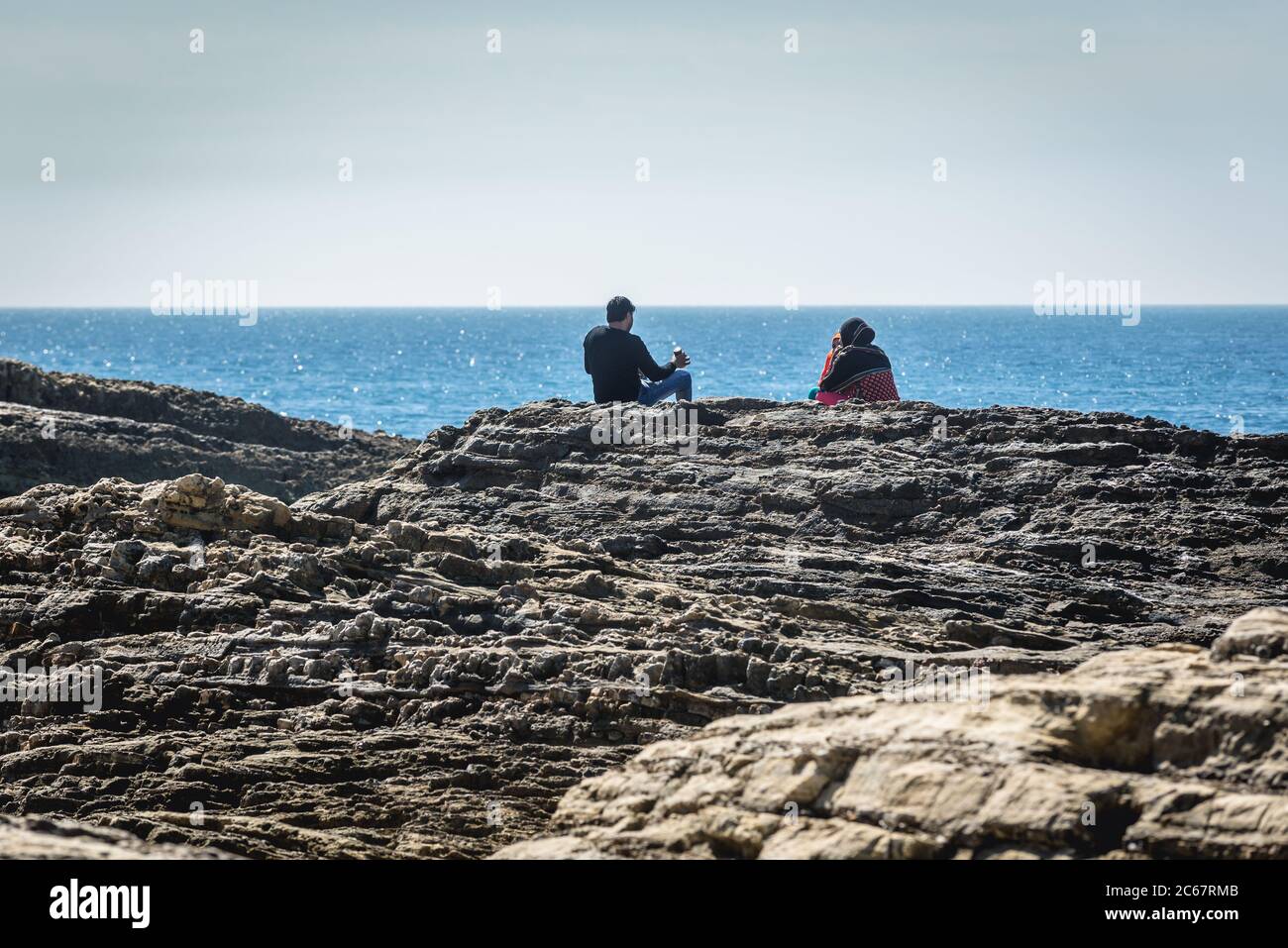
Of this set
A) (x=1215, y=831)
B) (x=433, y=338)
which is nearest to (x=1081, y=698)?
(x=1215, y=831)

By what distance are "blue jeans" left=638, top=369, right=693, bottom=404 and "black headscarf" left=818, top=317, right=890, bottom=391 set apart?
61.1 inches

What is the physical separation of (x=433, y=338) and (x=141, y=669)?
119 metres

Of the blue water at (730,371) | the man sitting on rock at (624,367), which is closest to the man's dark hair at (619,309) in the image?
the man sitting on rock at (624,367)

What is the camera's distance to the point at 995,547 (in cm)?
1066

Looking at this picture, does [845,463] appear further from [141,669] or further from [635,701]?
[141,669]

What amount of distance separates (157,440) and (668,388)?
937 cm

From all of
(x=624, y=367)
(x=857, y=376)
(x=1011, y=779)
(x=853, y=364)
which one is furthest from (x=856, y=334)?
(x=1011, y=779)

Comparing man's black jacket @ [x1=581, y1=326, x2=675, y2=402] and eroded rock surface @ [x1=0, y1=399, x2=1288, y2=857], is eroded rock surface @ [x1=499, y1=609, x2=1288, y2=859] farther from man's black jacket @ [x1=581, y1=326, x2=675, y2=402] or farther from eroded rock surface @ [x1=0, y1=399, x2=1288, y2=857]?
man's black jacket @ [x1=581, y1=326, x2=675, y2=402]

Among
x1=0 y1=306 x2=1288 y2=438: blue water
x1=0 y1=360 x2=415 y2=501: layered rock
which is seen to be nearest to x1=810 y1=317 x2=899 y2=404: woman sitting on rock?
x1=0 y1=360 x2=415 y2=501: layered rock

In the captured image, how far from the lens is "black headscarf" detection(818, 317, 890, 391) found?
14.5 m

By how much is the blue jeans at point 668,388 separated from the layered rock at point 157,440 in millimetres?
7205

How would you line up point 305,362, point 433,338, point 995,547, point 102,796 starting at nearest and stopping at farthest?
point 102,796
point 995,547
point 305,362
point 433,338

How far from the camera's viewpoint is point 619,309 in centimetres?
1430

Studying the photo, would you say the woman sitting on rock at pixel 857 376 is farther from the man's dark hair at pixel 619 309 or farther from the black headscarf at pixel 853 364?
the man's dark hair at pixel 619 309
